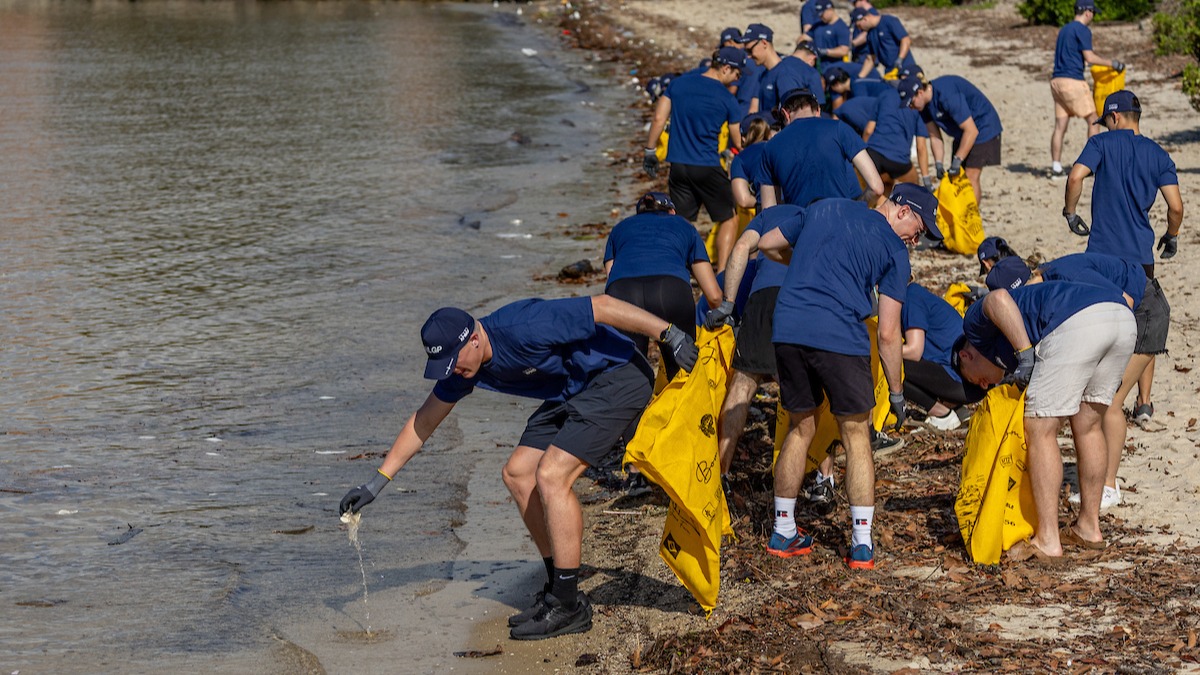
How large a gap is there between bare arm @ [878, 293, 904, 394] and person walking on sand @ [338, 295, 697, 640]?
39.7 inches

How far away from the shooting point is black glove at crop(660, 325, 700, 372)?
6.11m

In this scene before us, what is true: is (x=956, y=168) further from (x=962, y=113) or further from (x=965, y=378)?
(x=965, y=378)

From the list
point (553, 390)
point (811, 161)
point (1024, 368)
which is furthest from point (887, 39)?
point (553, 390)

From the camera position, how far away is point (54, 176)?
19953 mm

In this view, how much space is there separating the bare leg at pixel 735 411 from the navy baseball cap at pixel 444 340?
90.8 inches

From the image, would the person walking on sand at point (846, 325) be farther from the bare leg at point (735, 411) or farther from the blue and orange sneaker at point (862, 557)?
the bare leg at point (735, 411)

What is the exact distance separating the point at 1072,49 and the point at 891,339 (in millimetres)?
10069

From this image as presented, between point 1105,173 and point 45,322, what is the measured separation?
9.04 m

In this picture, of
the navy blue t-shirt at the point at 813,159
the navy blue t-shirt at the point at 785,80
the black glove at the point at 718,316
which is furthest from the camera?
the navy blue t-shirt at the point at 785,80

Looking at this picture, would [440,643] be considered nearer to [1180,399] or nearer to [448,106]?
[1180,399]

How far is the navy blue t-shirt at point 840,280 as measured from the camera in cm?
656

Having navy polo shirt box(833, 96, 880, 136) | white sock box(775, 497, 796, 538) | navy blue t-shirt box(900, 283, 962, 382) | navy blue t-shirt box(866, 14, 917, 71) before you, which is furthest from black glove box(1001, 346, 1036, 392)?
navy blue t-shirt box(866, 14, 917, 71)

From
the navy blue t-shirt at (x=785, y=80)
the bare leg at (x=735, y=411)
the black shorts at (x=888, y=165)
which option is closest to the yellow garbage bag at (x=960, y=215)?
the black shorts at (x=888, y=165)

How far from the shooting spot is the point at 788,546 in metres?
7.03
